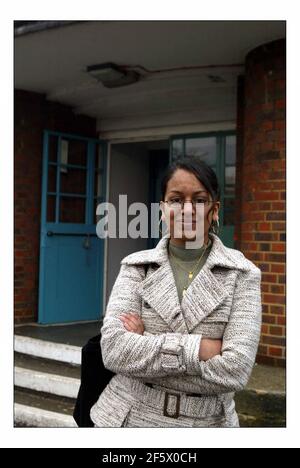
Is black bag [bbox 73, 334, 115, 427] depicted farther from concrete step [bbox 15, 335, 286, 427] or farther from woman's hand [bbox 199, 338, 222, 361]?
concrete step [bbox 15, 335, 286, 427]

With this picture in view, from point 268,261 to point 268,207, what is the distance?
1.33 ft

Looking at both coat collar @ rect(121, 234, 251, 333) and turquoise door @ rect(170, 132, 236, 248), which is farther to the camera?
turquoise door @ rect(170, 132, 236, 248)

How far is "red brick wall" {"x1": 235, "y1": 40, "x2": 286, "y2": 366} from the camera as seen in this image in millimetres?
3848

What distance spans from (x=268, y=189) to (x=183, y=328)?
8.51 ft

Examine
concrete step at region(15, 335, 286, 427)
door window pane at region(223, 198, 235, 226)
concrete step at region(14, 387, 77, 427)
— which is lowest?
concrete step at region(14, 387, 77, 427)

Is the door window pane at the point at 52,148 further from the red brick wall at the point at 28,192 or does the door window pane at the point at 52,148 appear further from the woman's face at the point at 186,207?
the woman's face at the point at 186,207

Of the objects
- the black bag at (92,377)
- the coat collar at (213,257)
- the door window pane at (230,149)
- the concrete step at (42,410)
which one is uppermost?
the door window pane at (230,149)

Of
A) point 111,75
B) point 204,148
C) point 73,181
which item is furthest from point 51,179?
point 204,148

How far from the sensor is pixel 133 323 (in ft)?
5.17

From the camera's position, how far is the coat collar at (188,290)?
5.05 ft

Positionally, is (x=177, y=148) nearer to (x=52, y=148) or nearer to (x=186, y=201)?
(x=52, y=148)

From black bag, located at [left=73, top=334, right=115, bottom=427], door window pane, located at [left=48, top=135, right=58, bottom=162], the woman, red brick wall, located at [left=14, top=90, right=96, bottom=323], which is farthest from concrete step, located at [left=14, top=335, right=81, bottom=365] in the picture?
the woman

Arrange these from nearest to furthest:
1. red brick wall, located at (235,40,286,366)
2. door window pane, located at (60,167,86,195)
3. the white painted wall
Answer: red brick wall, located at (235,40,286,366)
door window pane, located at (60,167,86,195)
the white painted wall

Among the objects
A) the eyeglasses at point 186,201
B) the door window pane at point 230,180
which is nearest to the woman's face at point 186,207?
the eyeglasses at point 186,201
